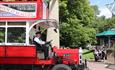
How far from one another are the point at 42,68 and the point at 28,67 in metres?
0.62

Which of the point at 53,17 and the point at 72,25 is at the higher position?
the point at 53,17

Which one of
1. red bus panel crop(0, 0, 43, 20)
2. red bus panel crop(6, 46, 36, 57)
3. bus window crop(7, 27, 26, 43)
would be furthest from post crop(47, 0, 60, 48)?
red bus panel crop(6, 46, 36, 57)

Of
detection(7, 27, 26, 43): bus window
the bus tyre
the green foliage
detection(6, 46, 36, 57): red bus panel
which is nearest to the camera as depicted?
detection(6, 46, 36, 57): red bus panel

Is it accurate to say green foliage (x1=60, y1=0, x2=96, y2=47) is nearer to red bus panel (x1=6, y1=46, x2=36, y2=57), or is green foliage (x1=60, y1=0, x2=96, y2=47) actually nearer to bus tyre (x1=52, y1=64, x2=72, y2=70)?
bus tyre (x1=52, y1=64, x2=72, y2=70)

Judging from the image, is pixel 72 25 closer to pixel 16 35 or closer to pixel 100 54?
pixel 100 54

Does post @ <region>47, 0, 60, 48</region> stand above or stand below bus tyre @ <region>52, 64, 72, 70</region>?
above

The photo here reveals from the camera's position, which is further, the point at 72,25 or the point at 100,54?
the point at 72,25

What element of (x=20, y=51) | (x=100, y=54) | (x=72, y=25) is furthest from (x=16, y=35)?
(x=72, y=25)

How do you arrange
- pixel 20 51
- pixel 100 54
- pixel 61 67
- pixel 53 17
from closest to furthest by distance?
1. pixel 20 51
2. pixel 61 67
3. pixel 53 17
4. pixel 100 54

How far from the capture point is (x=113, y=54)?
1273 inches

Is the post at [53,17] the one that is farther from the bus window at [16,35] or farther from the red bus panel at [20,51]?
the red bus panel at [20,51]

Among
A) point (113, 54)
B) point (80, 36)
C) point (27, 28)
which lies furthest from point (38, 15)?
point (80, 36)

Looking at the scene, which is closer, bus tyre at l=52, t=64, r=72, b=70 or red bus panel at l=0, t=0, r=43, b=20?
bus tyre at l=52, t=64, r=72, b=70

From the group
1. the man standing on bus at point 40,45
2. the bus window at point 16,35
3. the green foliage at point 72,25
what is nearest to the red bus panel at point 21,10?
the bus window at point 16,35
